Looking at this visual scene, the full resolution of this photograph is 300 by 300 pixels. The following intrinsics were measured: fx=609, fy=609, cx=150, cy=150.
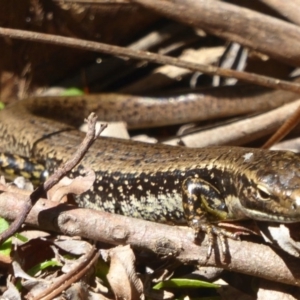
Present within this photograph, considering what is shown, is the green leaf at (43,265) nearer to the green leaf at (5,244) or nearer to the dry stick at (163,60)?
the green leaf at (5,244)

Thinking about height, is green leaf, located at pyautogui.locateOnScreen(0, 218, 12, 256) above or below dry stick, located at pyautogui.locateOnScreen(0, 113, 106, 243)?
below

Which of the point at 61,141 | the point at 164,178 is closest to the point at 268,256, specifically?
the point at 164,178

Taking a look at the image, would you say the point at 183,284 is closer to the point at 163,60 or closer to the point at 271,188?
the point at 271,188

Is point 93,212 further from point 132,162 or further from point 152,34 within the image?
point 152,34

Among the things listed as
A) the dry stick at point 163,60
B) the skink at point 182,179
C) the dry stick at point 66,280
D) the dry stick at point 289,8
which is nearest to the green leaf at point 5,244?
Result: the dry stick at point 66,280

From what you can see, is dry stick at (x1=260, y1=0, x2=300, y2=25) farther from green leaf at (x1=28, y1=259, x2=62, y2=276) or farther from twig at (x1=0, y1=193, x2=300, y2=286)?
green leaf at (x1=28, y1=259, x2=62, y2=276)

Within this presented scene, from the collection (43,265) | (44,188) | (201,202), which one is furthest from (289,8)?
(43,265)

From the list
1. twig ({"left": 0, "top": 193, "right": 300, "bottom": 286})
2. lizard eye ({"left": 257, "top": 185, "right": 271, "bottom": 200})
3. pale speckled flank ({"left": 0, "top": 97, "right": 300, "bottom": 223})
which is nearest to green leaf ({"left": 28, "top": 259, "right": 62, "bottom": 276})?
twig ({"left": 0, "top": 193, "right": 300, "bottom": 286})
